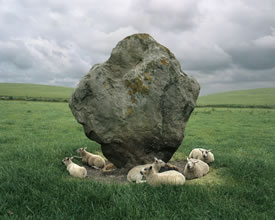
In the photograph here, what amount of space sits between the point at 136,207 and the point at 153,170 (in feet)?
5.40

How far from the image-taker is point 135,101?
786 centimetres

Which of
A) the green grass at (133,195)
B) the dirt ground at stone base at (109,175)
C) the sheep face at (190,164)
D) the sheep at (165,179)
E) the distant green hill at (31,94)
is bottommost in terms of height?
the dirt ground at stone base at (109,175)

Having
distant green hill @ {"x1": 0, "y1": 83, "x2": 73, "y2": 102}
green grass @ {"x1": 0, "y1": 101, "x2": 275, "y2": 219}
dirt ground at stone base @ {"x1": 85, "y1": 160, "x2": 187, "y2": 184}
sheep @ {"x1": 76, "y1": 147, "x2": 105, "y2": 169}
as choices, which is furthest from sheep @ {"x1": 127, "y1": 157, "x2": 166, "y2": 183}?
distant green hill @ {"x1": 0, "y1": 83, "x2": 73, "y2": 102}

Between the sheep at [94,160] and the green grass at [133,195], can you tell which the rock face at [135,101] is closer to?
the sheep at [94,160]

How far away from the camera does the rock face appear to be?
25.8 ft

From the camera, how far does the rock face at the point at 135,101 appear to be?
25.8 feet

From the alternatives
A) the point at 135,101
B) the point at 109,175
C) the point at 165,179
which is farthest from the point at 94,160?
the point at 165,179

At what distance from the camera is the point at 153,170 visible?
723 centimetres

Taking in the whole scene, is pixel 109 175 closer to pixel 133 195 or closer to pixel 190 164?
pixel 133 195

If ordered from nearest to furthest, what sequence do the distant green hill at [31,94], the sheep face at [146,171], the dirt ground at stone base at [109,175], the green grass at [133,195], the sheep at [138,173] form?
the green grass at [133,195], the sheep face at [146,171], the sheep at [138,173], the dirt ground at stone base at [109,175], the distant green hill at [31,94]

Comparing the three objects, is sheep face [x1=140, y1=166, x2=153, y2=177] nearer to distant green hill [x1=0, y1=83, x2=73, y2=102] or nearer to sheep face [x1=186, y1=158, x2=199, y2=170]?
sheep face [x1=186, y1=158, x2=199, y2=170]

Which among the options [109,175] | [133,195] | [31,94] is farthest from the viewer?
[31,94]

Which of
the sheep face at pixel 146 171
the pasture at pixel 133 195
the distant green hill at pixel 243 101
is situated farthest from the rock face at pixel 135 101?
the distant green hill at pixel 243 101

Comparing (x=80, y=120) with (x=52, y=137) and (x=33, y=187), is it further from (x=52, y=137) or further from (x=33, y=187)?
(x=52, y=137)
